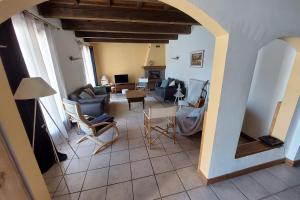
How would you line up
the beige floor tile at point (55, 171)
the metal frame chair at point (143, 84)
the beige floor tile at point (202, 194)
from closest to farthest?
the beige floor tile at point (202, 194) → the beige floor tile at point (55, 171) → the metal frame chair at point (143, 84)

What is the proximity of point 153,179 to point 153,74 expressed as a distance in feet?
21.6

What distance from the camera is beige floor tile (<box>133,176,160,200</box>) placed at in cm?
163

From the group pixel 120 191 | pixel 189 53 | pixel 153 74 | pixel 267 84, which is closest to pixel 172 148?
pixel 120 191

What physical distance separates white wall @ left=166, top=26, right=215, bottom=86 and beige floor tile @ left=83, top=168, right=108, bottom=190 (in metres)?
3.45

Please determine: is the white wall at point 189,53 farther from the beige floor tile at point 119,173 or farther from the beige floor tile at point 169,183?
the beige floor tile at point 119,173

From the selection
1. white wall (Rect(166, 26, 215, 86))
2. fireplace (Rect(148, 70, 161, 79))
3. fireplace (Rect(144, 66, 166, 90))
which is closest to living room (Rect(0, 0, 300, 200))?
white wall (Rect(166, 26, 215, 86))

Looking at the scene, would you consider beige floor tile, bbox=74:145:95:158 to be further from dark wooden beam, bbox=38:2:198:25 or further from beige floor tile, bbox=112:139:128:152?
dark wooden beam, bbox=38:2:198:25

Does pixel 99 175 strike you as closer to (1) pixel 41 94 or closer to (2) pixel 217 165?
(1) pixel 41 94

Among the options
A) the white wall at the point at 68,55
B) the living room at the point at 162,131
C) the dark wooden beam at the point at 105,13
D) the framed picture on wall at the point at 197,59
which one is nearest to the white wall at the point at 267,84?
the living room at the point at 162,131

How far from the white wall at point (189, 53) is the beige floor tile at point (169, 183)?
2910mm

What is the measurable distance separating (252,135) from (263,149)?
0.90 metres

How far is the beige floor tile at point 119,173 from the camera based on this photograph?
1.87m

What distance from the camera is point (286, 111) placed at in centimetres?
187

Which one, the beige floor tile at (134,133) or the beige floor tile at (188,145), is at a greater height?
the beige floor tile at (188,145)
